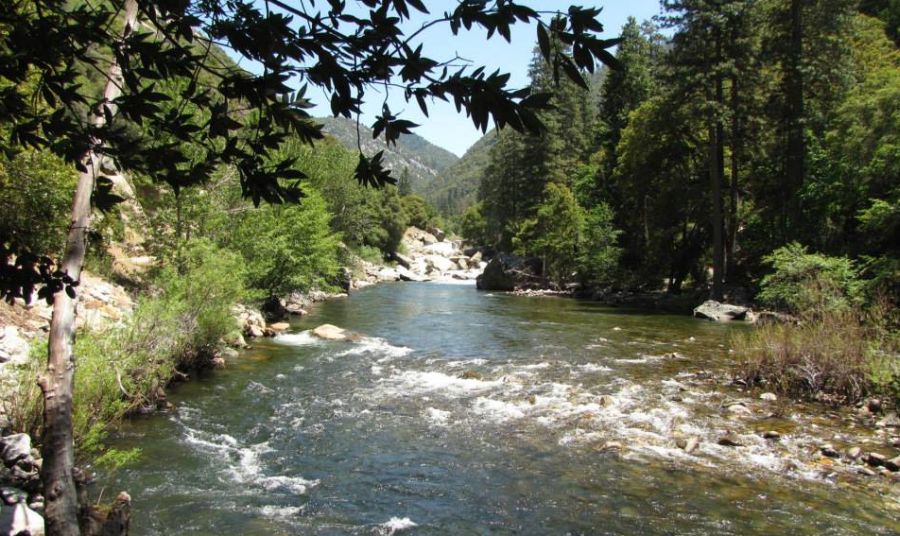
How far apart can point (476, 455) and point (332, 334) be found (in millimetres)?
11388

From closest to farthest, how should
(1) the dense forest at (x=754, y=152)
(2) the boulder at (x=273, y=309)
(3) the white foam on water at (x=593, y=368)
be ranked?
(3) the white foam on water at (x=593, y=368) → (1) the dense forest at (x=754, y=152) → (2) the boulder at (x=273, y=309)

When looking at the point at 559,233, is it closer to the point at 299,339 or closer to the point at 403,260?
the point at 403,260

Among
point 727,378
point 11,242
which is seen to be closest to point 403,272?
point 727,378

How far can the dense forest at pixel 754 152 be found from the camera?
73.7ft

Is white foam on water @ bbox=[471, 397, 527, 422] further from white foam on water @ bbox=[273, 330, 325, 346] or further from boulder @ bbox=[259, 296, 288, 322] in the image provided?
boulder @ bbox=[259, 296, 288, 322]

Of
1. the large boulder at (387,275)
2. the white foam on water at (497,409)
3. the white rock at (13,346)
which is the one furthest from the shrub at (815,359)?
the large boulder at (387,275)

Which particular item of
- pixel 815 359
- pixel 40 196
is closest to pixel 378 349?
pixel 40 196

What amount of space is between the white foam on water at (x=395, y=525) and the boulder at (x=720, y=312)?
21.3 m

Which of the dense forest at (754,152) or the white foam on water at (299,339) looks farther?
the dense forest at (754,152)

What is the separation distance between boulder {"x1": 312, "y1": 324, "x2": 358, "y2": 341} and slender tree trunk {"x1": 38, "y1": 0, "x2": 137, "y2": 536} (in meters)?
12.5

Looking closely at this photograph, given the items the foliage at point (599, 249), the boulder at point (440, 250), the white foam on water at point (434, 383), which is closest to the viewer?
the white foam on water at point (434, 383)

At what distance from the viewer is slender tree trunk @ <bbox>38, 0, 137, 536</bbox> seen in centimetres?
489

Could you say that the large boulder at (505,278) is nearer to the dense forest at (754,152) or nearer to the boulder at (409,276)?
the dense forest at (754,152)

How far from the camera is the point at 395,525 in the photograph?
6.58m
